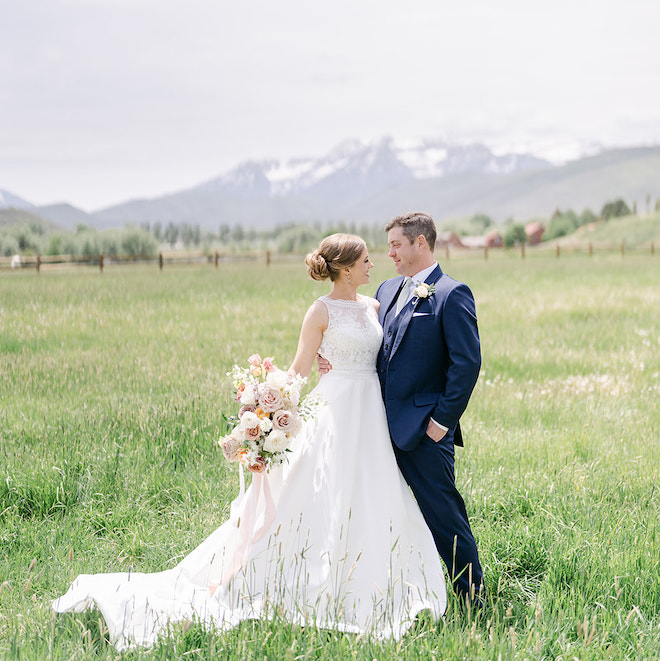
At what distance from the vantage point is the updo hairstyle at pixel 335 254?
14.4 feet

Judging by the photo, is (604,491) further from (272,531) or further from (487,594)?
(272,531)

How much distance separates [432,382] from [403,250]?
0.86 meters

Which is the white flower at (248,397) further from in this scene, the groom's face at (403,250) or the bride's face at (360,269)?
the groom's face at (403,250)

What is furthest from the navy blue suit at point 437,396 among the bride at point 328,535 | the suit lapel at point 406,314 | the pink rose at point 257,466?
the pink rose at point 257,466

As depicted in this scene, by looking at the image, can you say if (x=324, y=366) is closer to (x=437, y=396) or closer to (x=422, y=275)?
(x=437, y=396)

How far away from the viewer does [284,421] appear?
403cm

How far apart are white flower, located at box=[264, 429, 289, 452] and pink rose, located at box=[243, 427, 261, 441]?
0.07 m

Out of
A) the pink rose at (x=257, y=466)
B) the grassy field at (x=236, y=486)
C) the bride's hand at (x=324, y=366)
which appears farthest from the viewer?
the bride's hand at (x=324, y=366)

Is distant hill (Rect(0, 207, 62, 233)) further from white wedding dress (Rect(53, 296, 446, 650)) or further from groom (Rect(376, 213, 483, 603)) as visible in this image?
groom (Rect(376, 213, 483, 603))

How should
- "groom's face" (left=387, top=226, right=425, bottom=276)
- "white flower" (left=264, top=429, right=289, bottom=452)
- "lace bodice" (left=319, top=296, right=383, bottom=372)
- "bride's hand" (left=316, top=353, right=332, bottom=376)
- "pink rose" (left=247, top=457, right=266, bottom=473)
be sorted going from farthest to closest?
"bride's hand" (left=316, top=353, right=332, bottom=376), "lace bodice" (left=319, top=296, right=383, bottom=372), "groom's face" (left=387, top=226, right=425, bottom=276), "pink rose" (left=247, top=457, right=266, bottom=473), "white flower" (left=264, top=429, right=289, bottom=452)

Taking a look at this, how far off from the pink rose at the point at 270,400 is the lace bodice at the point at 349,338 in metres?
0.57

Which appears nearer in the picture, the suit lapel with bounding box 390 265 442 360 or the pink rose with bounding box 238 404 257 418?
the pink rose with bounding box 238 404 257 418

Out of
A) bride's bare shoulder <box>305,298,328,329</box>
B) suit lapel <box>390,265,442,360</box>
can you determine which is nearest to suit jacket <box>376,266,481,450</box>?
suit lapel <box>390,265,442,360</box>

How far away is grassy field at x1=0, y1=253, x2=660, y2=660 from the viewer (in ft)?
12.2
